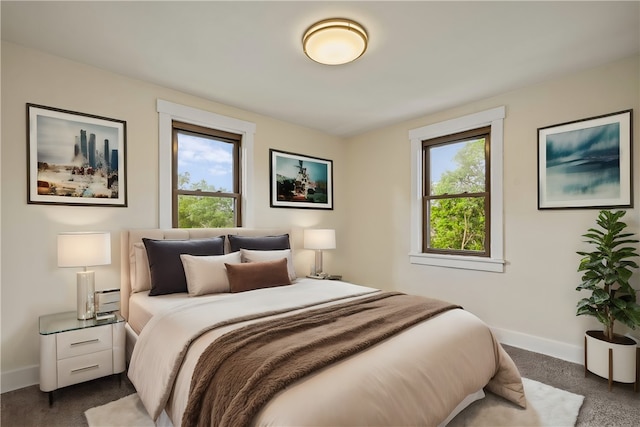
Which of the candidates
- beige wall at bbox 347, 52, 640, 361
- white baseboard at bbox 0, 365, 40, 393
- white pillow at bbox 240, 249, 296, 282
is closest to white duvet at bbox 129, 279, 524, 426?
white pillow at bbox 240, 249, 296, 282

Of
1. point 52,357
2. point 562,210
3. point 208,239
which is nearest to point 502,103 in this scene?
point 562,210

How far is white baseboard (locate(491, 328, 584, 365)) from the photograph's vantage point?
9.07 feet

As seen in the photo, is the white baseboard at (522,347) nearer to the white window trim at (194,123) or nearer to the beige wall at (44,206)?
the beige wall at (44,206)

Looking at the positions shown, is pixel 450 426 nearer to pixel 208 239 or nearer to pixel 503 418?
pixel 503 418

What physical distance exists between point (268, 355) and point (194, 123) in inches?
106

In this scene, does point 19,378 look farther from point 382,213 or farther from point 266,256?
point 382,213

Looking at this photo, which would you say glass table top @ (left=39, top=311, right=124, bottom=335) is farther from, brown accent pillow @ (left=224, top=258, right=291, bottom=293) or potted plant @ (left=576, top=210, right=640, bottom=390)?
potted plant @ (left=576, top=210, right=640, bottom=390)

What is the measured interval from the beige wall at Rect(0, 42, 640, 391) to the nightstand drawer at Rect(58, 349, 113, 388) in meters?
0.50

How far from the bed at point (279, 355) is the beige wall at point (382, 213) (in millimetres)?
561

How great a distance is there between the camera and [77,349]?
2.18 m

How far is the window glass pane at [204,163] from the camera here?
10.9ft

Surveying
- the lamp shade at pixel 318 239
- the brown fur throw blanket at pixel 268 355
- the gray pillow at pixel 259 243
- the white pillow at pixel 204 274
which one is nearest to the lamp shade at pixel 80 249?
the white pillow at pixel 204 274

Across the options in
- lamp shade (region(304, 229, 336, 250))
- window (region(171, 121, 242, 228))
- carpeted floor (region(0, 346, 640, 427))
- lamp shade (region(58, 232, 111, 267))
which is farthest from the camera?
lamp shade (region(304, 229, 336, 250))

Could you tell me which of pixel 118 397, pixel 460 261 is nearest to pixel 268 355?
pixel 118 397
